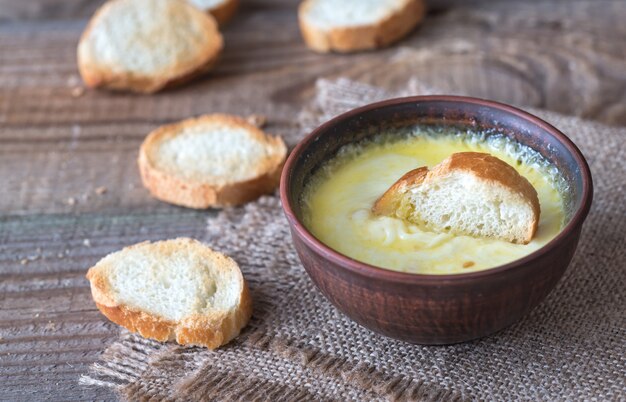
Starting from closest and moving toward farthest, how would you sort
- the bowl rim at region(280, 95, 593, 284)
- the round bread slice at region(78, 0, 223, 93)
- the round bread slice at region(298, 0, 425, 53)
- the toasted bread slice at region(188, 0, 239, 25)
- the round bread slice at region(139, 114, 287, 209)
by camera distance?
the bowl rim at region(280, 95, 593, 284)
the round bread slice at region(139, 114, 287, 209)
the round bread slice at region(78, 0, 223, 93)
the round bread slice at region(298, 0, 425, 53)
the toasted bread slice at region(188, 0, 239, 25)

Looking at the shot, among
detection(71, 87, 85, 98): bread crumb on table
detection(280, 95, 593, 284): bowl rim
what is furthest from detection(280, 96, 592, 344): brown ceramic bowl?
detection(71, 87, 85, 98): bread crumb on table

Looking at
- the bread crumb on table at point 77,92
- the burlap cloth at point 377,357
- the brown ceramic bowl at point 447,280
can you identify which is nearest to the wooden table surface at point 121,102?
the bread crumb on table at point 77,92

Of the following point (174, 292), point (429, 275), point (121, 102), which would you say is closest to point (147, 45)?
point (121, 102)

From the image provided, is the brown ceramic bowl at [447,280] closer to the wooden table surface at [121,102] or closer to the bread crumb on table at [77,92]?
the wooden table surface at [121,102]

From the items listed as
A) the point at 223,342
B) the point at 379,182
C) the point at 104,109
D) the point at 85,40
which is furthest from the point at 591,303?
the point at 85,40

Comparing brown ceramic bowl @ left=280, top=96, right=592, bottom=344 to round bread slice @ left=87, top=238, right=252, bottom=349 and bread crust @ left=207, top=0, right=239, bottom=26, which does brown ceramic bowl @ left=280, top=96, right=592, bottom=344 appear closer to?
round bread slice @ left=87, top=238, right=252, bottom=349

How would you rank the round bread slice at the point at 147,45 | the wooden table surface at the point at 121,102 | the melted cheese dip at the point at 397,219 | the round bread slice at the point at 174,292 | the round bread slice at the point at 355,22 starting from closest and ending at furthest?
the melted cheese dip at the point at 397,219
the round bread slice at the point at 174,292
the wooden table surface at the point at 121,102
the round bread slice at the point at 147,45
the round bread slice at the point at 355,22
